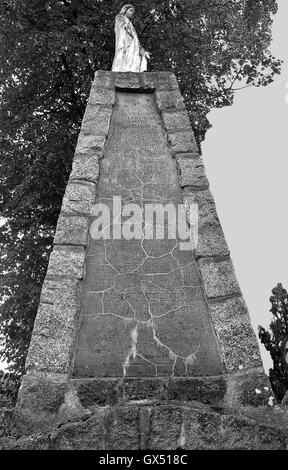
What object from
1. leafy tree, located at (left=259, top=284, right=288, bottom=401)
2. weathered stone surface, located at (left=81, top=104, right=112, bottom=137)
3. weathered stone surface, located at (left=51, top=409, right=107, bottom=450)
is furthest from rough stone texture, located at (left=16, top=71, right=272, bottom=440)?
leafy tree, located at (left=259, top=284, right=288, bottom=401)

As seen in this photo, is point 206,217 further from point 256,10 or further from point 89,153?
point 256,10

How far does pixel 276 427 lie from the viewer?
12.0 ft

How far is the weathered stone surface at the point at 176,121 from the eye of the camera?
641 centimetres

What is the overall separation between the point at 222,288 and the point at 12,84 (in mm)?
10060

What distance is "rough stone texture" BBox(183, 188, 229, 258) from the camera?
5219 mm

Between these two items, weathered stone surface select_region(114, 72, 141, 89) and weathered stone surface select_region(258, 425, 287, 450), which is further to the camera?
weathered stone surface select_region(114, 72, 141, 89)

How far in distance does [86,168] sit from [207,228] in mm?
1641

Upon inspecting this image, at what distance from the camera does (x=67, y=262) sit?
501cm

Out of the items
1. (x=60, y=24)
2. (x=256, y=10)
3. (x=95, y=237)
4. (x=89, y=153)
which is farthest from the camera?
(x=256, y=10)

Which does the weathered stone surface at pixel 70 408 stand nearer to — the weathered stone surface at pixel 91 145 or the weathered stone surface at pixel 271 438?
the weathered stone surface at pixel 271 438

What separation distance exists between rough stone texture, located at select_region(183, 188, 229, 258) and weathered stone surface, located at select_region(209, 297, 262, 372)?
2.01 ft

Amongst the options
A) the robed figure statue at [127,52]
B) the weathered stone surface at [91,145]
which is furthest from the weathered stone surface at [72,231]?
the robed figure statue at [127,52]

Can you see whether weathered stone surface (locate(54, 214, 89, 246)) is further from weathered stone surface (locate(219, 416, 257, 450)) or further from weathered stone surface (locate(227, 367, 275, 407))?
weathered stone surface (locate(219, 416, 257, 450))

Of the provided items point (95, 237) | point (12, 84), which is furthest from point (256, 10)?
point (95, 237)
